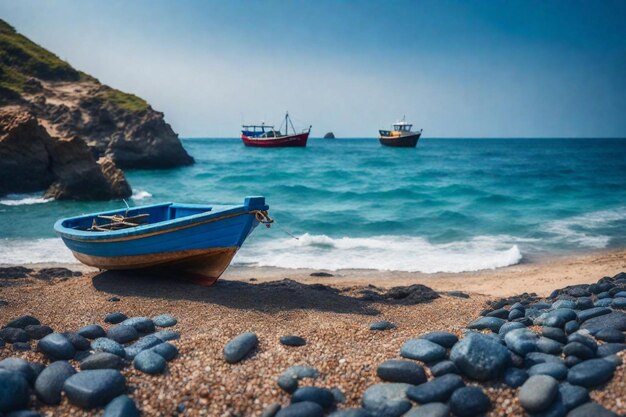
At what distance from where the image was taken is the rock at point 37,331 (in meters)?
5.65

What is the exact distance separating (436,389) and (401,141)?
7684cm

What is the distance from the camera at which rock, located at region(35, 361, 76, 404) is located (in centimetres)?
427

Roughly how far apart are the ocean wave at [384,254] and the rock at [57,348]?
778 centimetres

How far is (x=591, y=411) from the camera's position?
367 cm

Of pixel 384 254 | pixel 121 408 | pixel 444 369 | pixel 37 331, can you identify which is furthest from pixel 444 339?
pixel 384 254

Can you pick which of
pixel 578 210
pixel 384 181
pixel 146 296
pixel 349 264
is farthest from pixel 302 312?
pixel 384 181

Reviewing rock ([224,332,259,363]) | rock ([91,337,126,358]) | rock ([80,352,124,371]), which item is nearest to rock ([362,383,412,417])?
rock ([224,332,259,363])

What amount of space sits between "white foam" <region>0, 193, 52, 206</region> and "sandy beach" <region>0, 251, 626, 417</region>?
12.7 meters

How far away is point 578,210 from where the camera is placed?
23125 mm

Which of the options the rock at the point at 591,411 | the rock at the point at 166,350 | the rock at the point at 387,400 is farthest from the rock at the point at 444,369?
the rock at the point at 166,350

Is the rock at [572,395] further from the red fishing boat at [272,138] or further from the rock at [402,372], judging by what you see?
the red fishing boat at [272,138]

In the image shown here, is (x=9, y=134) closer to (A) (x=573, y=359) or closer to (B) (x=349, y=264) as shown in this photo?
(B) (x=349, y=264)

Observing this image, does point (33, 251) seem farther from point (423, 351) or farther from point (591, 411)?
point (591, 411)

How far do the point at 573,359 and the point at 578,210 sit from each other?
70.5 ft
